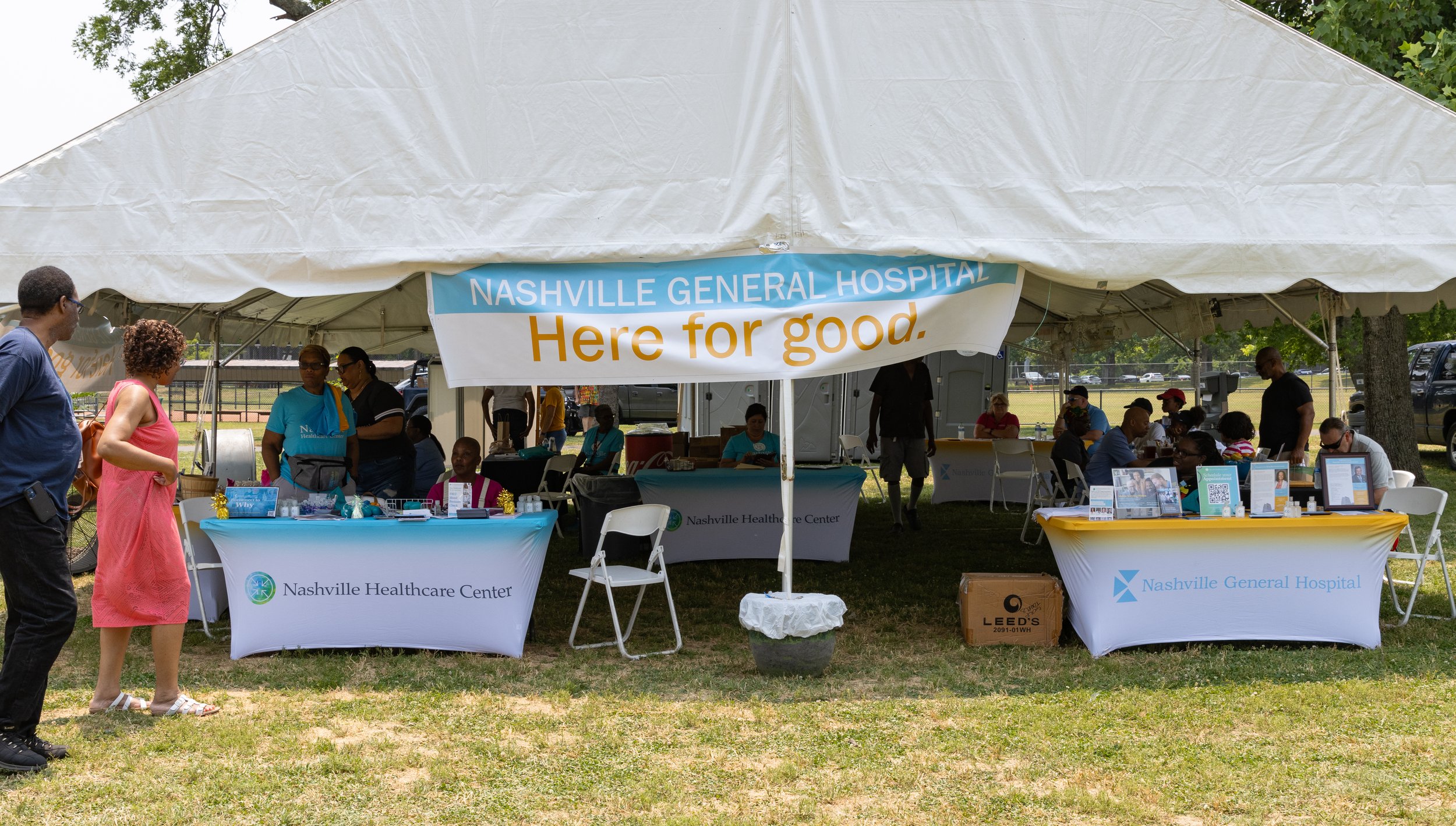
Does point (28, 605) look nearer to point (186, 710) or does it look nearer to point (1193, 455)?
point (186, 710)

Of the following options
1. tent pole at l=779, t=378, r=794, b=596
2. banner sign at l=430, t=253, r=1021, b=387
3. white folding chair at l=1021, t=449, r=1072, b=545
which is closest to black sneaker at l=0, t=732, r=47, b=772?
banner sign at l=430, t=253, r=1021, b=387

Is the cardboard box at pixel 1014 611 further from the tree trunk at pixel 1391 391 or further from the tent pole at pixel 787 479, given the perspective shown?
the tree trunk at pixel 1391 391

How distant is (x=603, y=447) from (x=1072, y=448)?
3.89 m

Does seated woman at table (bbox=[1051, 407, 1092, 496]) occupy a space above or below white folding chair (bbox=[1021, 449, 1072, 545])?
above

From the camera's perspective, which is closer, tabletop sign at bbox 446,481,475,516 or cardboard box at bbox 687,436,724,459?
tabletop sign at bbox 446,481,475,516

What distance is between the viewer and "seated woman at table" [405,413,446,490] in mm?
8234

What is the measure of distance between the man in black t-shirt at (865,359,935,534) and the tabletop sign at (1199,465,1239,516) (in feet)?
14.7

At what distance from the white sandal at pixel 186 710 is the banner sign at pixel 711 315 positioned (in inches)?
70.1

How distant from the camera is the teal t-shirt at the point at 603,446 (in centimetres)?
987

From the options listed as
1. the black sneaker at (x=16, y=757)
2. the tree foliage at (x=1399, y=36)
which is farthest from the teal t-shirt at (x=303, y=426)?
the tree foliage at (x=1399, y=36)

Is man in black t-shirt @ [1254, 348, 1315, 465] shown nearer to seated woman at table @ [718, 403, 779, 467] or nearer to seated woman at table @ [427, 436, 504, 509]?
seated woman at table @ [718, 403, 779, 467]

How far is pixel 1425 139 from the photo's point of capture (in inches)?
219

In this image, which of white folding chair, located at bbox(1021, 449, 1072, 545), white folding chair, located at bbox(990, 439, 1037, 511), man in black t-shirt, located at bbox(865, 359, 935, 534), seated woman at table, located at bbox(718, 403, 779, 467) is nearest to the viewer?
seated woman at table, located at bbox(718, 403, 779, 467)

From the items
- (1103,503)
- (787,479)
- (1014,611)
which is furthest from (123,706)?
(1103,503)
